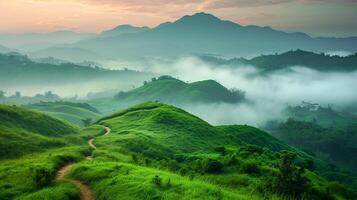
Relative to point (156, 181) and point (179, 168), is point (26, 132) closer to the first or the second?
point (179, 168)

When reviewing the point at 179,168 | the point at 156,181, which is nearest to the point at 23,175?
the point at 156,181

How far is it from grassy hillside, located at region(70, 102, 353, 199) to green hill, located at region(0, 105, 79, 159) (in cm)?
1519

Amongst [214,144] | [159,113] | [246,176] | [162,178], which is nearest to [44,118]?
[159,113]

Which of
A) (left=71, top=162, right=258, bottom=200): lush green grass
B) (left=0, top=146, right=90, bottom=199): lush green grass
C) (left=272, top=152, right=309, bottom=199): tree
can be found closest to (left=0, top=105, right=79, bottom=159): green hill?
(left=0, top=146, right=90, bottom=199): lush green grass

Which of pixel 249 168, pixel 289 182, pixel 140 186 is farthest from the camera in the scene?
pixel 249 168

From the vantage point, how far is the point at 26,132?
9756cm

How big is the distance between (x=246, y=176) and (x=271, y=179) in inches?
469

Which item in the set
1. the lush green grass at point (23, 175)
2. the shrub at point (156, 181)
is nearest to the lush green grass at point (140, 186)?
the shrub at point (156, 181)

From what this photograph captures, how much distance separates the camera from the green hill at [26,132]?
267ft

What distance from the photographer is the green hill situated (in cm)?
8131

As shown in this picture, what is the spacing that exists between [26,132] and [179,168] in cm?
4873

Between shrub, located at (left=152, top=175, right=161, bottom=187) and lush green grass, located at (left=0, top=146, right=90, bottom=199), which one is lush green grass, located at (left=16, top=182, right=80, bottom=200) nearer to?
lush green grass, located at (left=0, top=146, right=90, bottom=199)

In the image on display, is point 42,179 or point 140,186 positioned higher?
point 140,186

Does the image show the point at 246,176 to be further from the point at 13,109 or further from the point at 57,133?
the point at 13,109
